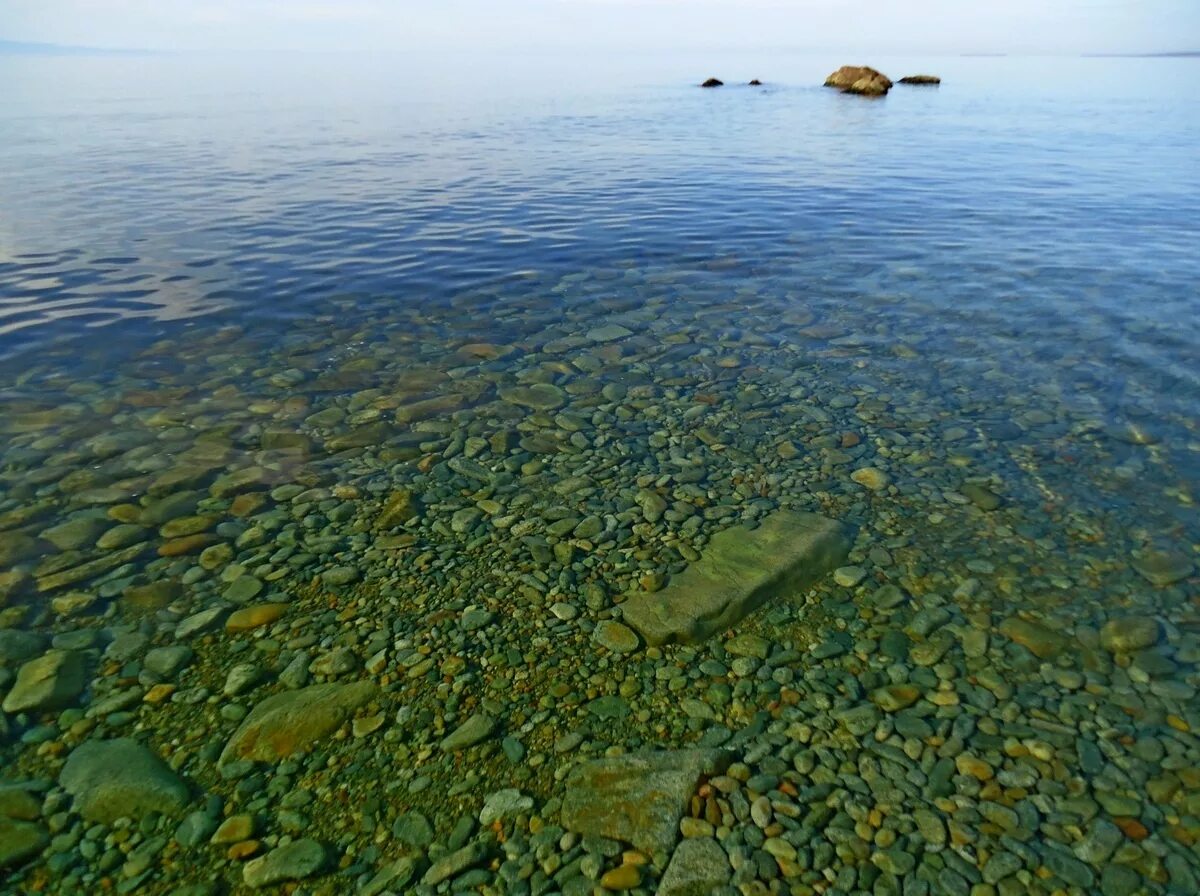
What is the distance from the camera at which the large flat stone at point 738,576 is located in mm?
6094

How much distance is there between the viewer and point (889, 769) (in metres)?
4.77

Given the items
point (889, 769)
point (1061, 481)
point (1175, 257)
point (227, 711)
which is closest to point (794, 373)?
point (1061, 481)

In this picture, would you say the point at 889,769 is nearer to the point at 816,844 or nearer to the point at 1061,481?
the point at 816,844

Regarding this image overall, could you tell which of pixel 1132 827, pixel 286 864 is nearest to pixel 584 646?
pixel 286 864

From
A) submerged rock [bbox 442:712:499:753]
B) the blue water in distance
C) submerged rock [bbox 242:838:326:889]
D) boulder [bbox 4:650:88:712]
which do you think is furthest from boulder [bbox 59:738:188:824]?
the blue water in distance

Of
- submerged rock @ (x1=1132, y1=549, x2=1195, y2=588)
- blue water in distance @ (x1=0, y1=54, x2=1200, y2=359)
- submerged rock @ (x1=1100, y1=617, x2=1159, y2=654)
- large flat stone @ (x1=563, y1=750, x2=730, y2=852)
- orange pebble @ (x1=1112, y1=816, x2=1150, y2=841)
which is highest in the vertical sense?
large flat stone @ (x1=563, y1=750, x2=730, y2=852)

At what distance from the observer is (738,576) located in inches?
258

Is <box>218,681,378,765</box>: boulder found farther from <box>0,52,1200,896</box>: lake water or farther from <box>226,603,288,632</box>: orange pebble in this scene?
<box>226,603,288,632</box>: orange pebble

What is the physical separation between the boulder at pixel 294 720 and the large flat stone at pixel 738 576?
2.26 metres

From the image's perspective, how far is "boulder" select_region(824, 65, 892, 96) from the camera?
253 feet

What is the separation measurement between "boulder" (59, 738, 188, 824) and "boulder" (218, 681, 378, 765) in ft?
1.16

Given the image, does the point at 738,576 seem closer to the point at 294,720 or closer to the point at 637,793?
the point at 637,793

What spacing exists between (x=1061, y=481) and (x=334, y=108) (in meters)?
64.0

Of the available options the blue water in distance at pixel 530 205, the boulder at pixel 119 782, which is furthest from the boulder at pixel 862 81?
the boulder at pixel 119 782
